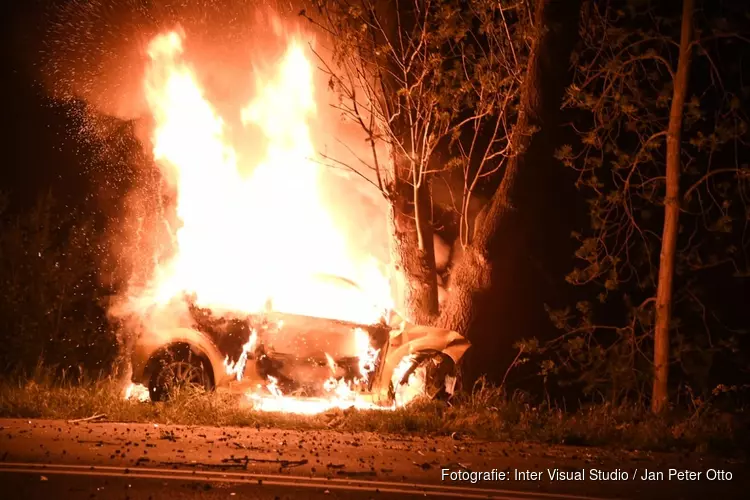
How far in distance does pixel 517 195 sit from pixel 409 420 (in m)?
4.26

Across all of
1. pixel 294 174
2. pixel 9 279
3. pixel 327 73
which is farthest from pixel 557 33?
pixel 9 279

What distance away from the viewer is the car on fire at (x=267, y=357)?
32.1ft

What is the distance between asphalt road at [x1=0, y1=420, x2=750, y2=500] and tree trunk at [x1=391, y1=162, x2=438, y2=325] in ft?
11.3

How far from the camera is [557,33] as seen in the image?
11.6m

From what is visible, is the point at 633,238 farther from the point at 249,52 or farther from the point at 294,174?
the point at 249,52

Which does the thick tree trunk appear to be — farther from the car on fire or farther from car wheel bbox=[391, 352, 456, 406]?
the car on fire

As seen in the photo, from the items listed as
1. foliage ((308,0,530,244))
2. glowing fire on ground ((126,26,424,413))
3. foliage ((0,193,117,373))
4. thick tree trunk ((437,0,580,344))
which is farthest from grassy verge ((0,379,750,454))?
foliage ((308,0,530,244))

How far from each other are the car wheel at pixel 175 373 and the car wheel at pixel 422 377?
2.43 m

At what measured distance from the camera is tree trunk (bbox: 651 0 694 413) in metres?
10.7

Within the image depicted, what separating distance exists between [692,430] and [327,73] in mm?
7607

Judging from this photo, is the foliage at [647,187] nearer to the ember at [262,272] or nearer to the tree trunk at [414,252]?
the tree trunk at [414,252]

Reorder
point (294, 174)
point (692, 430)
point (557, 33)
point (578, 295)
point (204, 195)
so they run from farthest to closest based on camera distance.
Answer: point (578, 295) < point (294, 174) < point (204, 195) < point (557, 33) < point (692, 430)

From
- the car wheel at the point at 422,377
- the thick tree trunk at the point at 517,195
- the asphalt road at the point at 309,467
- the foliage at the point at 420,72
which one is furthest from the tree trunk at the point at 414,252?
the asphalt road at the point at 309,467

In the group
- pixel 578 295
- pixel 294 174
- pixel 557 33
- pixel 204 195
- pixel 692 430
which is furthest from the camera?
pixel 578 295
